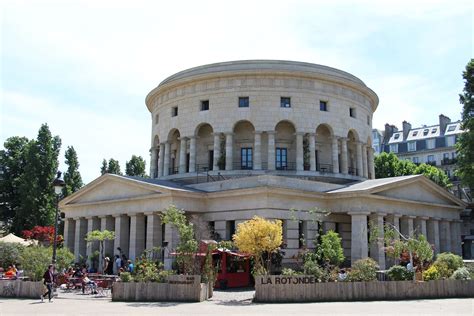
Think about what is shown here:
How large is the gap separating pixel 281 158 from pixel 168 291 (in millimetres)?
23674

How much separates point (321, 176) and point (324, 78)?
8.99m

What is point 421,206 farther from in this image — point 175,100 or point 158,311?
point 158,311

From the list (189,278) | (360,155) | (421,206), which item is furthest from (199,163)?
(189,278)

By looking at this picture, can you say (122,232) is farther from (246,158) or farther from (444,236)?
(444,236)

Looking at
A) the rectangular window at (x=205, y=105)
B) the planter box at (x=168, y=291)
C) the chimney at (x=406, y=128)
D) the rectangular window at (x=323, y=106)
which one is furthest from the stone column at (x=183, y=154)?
the chimney at (x=406, y=128)

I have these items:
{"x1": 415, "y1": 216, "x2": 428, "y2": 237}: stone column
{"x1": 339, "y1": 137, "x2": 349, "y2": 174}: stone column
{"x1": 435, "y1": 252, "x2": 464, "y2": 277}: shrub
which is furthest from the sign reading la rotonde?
{"x1": 339, "y1": 137, "x2": 349, "y2": 174}: stone column

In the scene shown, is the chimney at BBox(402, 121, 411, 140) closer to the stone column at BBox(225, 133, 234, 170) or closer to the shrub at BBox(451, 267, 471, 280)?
the stone column at BBox(225, 133, 234, 170)

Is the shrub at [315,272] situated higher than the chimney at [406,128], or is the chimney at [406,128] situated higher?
the chimney at [406,128]

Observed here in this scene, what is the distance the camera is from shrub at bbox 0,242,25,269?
4116 centimetres

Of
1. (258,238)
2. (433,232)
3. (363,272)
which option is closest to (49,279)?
(258,238)

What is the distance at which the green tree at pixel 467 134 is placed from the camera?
146ft

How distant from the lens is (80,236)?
45.0 m

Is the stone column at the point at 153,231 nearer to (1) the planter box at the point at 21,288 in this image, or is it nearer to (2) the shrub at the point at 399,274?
(1) the planter box at the point at 21,288

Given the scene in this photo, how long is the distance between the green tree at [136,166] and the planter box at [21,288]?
5389 centimetres
